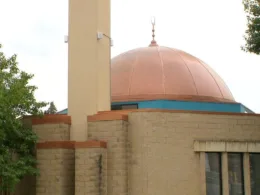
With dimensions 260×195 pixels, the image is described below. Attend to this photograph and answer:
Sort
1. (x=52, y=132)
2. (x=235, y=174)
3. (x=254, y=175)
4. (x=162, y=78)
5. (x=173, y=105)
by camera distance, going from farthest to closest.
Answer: (x=162, y=78)
(x=173, y=105)
(x=52, y=132)
(x=254, y=175)
(x=235, y=174)

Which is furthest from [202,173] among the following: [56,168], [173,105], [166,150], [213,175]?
[173,105]

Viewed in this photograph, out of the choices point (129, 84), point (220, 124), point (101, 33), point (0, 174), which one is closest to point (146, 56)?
point (129, 84)

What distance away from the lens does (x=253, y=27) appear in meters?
13.5

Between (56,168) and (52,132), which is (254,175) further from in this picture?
(52,132)

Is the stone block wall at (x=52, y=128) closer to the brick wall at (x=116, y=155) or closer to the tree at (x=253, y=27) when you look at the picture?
the brick wall at (x=116, y=155)

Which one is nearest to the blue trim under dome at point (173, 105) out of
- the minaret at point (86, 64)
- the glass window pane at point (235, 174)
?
the minaret at point (86, 64)

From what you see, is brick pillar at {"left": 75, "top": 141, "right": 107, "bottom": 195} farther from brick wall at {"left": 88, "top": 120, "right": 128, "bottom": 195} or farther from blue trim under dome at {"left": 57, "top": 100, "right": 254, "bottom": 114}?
blue trim under dome at {"left": 57, "top": 100, "right": 254, "bottom": 114}

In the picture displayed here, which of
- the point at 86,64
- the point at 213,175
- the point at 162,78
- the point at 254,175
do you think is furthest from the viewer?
the point at 162,78

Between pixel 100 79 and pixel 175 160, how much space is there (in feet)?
10.4

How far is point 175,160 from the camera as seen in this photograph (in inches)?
504

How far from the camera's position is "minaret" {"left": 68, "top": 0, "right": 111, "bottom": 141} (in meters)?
13.9

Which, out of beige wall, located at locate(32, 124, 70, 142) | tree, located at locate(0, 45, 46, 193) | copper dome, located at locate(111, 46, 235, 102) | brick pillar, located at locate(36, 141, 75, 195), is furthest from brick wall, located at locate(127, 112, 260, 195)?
copper dome, located at locate(111, 46, 235, 102)

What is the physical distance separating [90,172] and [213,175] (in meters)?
3.16

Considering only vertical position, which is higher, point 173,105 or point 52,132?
point 173,105
